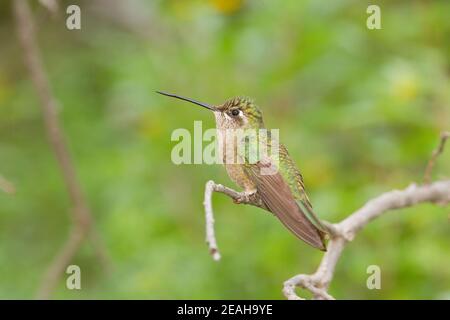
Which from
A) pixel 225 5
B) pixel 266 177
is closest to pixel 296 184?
pixel 266 177

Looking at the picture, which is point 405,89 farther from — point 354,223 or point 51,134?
point 51,134

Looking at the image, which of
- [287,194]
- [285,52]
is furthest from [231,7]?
[287,194]

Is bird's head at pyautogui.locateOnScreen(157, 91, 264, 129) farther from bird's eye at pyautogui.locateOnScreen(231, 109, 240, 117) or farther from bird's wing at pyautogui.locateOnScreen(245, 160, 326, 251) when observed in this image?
bird's wing at pyautogui.locateOnScreen(245, 160, 326, 251)

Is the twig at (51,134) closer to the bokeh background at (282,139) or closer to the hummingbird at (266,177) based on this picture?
the bokeh background at (282,139)

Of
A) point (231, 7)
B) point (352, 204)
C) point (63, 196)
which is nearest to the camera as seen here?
point (352, 204)

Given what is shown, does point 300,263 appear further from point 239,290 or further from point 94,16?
point 94,16

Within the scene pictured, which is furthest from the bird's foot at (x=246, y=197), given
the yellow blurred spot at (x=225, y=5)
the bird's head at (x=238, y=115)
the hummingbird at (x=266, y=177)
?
the yellow blurred spot at (x=225, y=5)
